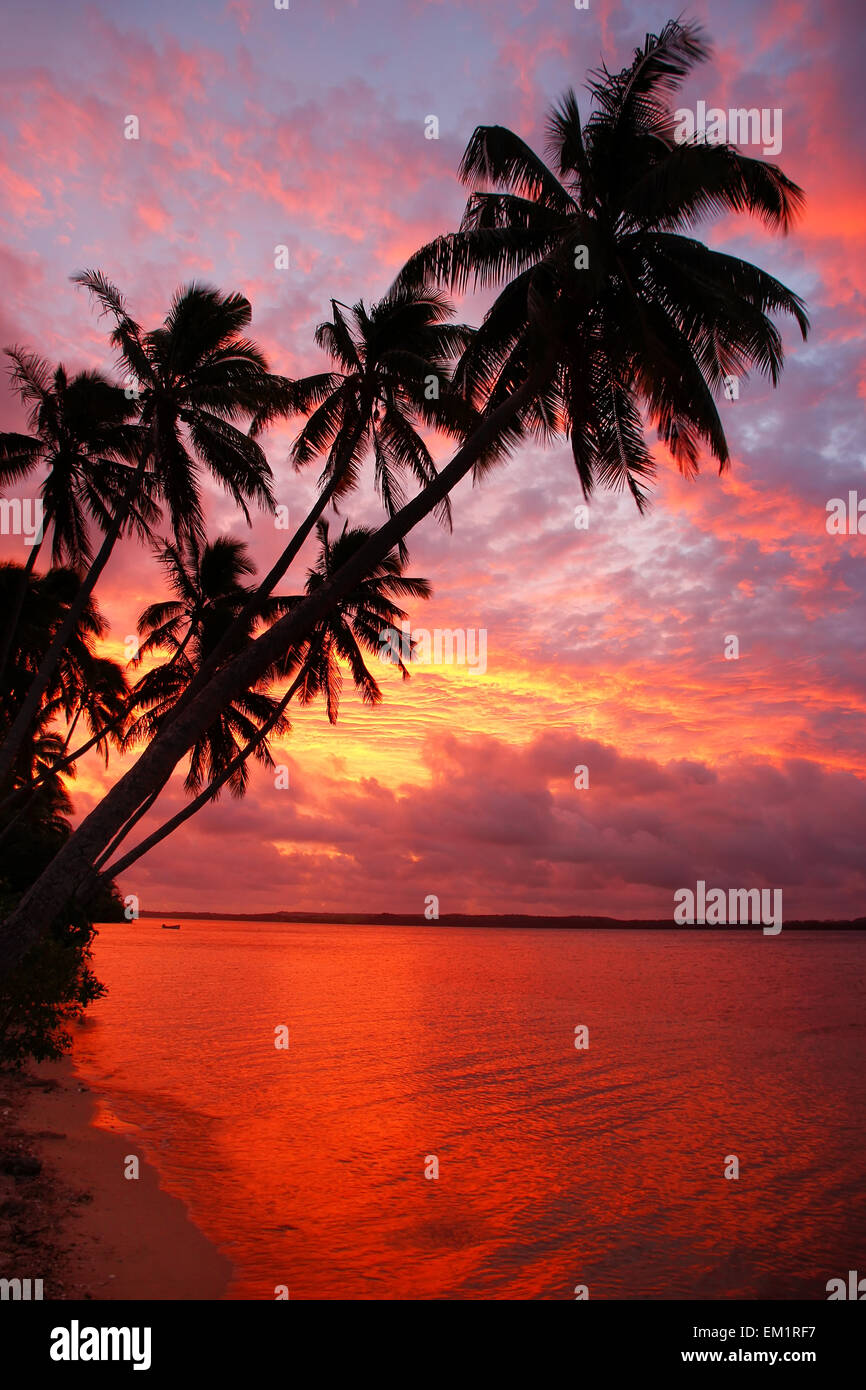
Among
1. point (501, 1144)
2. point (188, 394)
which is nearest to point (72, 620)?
point (188, 394)

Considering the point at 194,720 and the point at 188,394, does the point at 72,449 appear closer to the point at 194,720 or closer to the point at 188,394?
the point at 188,394

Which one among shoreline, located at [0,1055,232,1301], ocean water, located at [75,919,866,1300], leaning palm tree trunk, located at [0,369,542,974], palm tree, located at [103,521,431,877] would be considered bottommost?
ocean water, located at [75,919,866,1300]

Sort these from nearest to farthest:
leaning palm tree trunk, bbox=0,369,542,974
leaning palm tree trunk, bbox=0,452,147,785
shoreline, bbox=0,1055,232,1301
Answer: leaning palm tree trunk, bbox=0,369,542,974 < shoreline, bbox=0,1055,232,1301 < leaning palm tree trunk, bbox=0,452,147,785

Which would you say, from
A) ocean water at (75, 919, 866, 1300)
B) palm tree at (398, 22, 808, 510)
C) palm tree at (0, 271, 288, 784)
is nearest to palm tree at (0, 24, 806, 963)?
palm tree at (398, 22, 808, 510)

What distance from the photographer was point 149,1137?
14.0 meters

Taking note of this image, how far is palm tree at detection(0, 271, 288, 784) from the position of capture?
13.2 m

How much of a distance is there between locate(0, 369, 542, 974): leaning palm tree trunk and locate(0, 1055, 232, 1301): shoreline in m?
3.39

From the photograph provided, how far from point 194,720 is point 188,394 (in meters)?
7.60

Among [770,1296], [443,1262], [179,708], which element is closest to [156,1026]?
[179,708]

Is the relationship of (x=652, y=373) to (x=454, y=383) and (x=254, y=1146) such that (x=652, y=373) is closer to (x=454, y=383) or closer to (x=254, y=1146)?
(x=454, y=383)

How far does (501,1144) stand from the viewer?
48.2ft

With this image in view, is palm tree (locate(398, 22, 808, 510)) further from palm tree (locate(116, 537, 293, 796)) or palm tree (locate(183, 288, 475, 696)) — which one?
palm tree (locate(116, 537, 293, 796))
